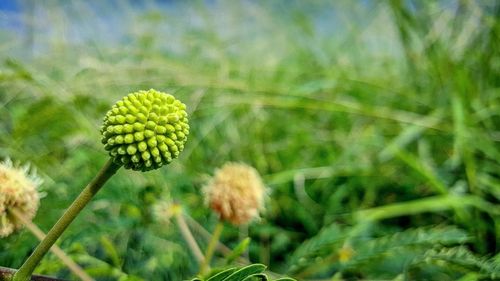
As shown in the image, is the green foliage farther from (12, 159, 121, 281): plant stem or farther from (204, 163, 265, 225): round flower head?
(204, 163, 265, 225): round flower head

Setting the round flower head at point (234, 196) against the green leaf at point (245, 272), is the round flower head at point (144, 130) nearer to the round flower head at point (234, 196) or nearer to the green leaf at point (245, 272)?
the green leaf at point (245, 272)

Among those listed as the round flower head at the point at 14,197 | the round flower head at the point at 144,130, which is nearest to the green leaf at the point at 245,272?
the round flower head at the point at 144,130

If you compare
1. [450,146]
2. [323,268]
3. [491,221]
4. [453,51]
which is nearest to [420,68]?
[453,51]

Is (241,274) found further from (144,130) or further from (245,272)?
(144,130)

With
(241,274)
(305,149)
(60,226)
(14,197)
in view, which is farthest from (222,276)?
(305,149)

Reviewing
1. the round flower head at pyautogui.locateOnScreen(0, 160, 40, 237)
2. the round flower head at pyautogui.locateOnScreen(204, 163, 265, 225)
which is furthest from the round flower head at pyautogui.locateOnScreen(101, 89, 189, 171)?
the round flower head at pyautogui.locateOnScreen(204, 163, 265, 225)

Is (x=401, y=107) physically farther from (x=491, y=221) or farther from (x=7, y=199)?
(x=7, y=199)
